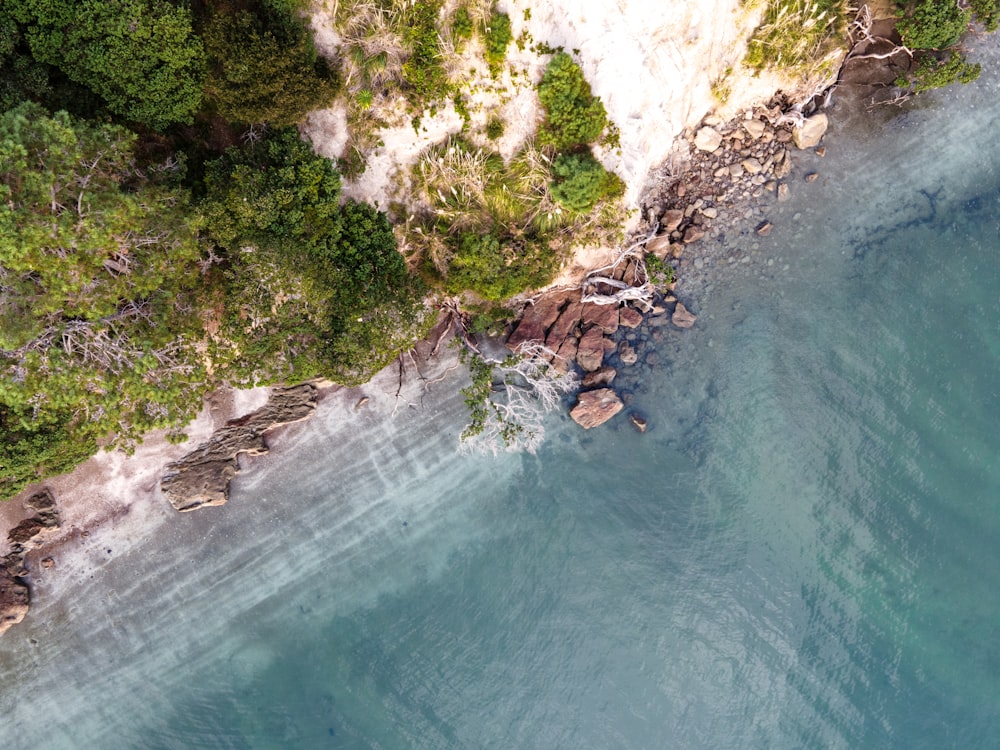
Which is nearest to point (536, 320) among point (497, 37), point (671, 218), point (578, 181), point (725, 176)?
point (578, 181)

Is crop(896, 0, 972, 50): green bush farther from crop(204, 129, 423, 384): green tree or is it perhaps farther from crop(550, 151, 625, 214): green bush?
crop(204, 129, 423, 384): green tree

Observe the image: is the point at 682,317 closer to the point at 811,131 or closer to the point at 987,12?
the point at 811,131

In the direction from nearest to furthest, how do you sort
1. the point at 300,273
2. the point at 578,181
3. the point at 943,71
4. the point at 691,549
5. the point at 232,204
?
the point at 232,204, the point at 300,273, the point at 578,181, the point at 943,71, the point at 691,549

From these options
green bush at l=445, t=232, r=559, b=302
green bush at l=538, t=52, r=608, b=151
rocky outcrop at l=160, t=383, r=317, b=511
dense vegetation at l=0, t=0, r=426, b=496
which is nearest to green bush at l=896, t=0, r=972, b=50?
green bush at l=538, t=52, r=608, b=151

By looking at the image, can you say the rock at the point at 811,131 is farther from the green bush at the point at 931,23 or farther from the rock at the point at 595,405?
the rock at the point at 595,405

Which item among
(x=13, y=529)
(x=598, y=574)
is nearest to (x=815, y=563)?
(x=598, y=574)

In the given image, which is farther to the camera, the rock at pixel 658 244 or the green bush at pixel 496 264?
the rock at pixel 658 244

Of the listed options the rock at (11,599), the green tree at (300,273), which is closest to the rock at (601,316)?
the green tree at (300,273)
